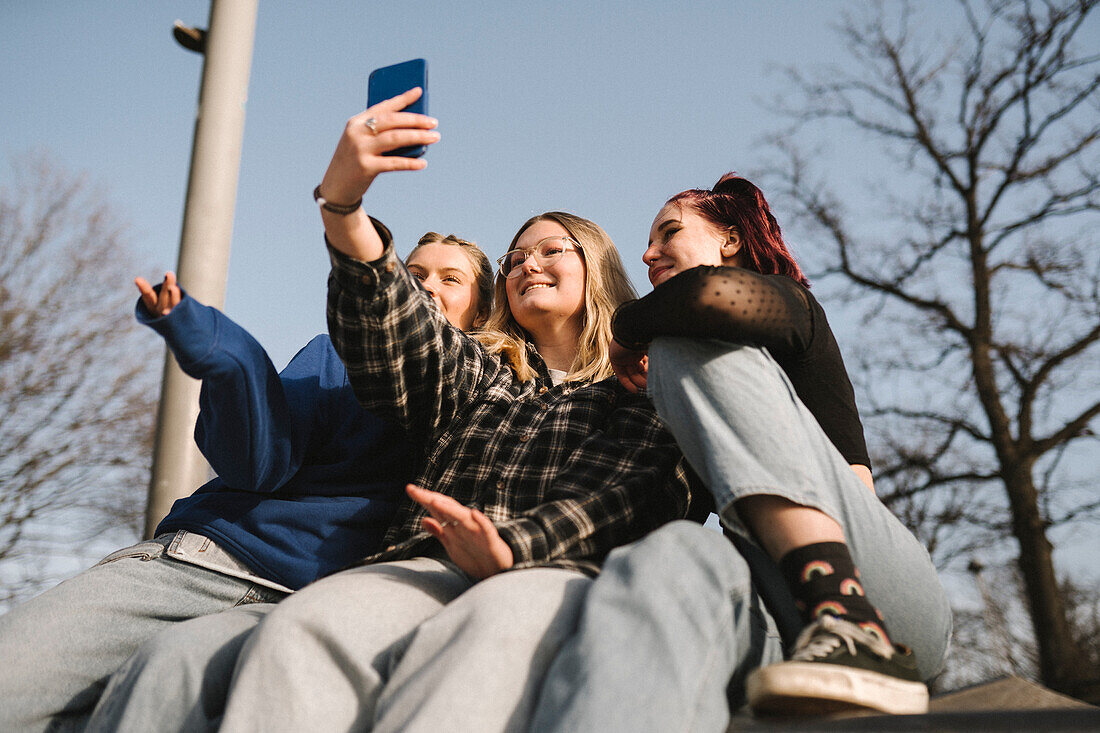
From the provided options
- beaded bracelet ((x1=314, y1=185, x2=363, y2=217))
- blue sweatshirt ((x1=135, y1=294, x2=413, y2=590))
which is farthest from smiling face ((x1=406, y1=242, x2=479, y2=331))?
beaded bracelet ((x1=314, y1=185, x2=363, y2=217))

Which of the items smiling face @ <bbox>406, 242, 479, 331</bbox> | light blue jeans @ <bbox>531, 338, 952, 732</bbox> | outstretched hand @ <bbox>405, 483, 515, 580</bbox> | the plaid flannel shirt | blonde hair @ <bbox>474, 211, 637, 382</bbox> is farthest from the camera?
smiling face @ <bbox>406, 242, 479, 331</bbox>

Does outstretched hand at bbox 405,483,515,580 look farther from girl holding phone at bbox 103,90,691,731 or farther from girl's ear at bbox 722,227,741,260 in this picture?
girl's ear at bbox 722,227,741,260

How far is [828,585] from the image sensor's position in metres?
1.37

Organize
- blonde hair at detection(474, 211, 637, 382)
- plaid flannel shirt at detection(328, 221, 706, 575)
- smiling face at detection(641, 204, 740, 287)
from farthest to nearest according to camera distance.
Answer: blonde hair at detection(474, 211, 637, 382)
smiling face at detection(641, 204, 740, 287)
plaid flannel shirt at detection(328, 221, 706, 575)

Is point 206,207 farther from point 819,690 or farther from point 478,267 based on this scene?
point 819,690

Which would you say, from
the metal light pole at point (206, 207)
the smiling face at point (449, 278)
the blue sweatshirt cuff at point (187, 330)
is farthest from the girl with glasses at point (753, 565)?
the metal light pole at point (206, 207)

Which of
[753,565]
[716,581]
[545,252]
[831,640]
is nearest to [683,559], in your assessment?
[716,581]

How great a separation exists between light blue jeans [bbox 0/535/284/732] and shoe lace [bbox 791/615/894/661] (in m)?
1.32

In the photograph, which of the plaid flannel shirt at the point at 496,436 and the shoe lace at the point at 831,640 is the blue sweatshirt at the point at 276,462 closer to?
the plaid flannel shirt at the point at 496,436

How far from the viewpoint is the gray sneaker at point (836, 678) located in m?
1.16

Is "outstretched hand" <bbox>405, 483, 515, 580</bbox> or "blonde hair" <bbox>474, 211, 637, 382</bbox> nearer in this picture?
"outstretched hand" <bbox>405, 483, 515, 580</bbox>

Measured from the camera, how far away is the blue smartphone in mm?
1813

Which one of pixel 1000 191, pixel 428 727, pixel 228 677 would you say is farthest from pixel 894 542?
pixel 1000 191

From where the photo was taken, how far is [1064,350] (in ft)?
28.1
